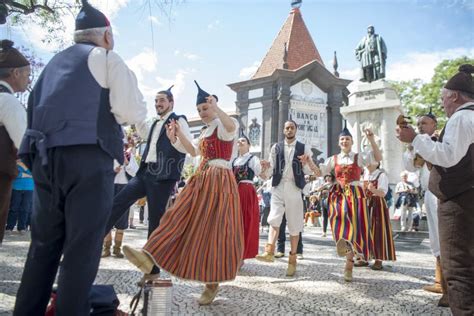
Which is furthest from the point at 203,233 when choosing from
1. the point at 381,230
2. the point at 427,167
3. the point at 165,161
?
the point at 381,230

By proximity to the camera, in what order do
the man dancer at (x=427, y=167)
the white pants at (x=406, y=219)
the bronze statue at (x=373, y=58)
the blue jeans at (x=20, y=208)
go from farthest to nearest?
the bronze statue at (x=373, y=58), the white pants at (x=406, y=219), the blue jeans at (x=20, y=208), the man dancer at (x=427, y=167)

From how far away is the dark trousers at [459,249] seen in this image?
262 cm

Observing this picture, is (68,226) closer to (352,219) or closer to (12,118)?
(12,118)

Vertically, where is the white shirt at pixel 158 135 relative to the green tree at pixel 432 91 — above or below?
below

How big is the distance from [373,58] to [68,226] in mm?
15741

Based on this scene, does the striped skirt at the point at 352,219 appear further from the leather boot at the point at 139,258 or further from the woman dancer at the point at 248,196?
the leather boot at the point at 139,258

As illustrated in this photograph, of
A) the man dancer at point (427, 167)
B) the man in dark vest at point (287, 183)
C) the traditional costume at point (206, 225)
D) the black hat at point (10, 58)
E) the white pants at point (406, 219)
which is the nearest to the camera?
the black hat at point (10, 58)

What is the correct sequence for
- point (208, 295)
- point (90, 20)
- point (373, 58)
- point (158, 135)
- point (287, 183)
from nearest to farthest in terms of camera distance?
point (90, 20) → point (208, 295) → point (158, 135) → point (287, 183) → point (373, 58)

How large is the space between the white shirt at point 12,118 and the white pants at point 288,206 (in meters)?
3.55

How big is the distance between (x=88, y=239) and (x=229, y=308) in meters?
1.77

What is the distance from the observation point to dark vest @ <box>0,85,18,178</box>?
3117 mm

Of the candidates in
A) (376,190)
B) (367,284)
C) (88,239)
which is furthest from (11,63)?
(376,190)

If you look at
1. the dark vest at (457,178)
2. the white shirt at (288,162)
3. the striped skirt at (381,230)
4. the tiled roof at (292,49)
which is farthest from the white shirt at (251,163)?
the tiled roof at (292,49)

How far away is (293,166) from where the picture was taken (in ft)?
18.7
